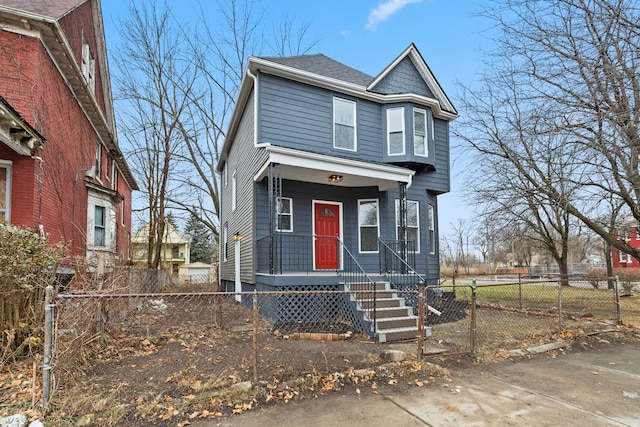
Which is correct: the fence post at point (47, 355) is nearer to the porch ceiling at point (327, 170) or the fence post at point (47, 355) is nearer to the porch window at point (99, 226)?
the porch ceiling at point (327, 170)

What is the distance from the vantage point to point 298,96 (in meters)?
10.3

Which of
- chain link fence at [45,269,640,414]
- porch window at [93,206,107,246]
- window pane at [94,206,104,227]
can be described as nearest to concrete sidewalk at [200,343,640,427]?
chain link fence at [45,269,640,414]

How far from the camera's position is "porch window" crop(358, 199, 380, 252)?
437 inches

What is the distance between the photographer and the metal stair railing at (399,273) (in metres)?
9.18

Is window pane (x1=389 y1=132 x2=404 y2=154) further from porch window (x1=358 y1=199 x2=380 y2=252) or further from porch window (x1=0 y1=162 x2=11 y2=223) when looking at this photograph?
porch window (x1=0 y1=162 x2=11 y2=223)

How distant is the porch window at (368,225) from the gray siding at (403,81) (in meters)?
3.74

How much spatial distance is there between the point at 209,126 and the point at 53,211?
47.8 ft

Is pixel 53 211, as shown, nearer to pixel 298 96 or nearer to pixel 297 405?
pixel 298 96

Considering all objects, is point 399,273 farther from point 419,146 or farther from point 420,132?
point 420,132

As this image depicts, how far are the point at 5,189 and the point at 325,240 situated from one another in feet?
25.4

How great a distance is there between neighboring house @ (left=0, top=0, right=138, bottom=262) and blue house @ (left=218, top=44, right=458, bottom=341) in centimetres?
427

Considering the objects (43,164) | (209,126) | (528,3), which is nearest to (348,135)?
(528,3)

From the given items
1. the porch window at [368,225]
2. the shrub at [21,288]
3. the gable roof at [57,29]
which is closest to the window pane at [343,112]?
the porch window at [368,225]

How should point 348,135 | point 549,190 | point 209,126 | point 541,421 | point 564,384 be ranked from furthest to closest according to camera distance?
point 209,126, point 348,135, point 549,190, point 564,384, point 541,421
